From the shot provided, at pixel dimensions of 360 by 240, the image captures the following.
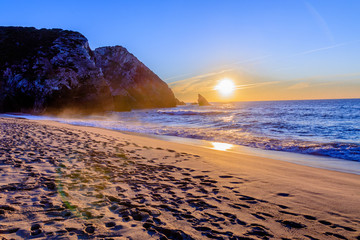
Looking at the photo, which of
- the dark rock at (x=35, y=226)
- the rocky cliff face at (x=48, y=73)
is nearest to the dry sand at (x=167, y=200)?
the dark rock at (x=35, y=226)

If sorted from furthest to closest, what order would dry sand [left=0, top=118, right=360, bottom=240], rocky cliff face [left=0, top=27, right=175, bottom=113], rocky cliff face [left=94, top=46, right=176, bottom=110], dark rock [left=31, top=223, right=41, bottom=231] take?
rocky cliff face [left=94, top=46, right=176, bottom=110]
rocky cliff face [left=0, top=27, right=175, bottom=113]
dry sand [left=0, top=118, right=360, bottom=240]
dark rock [left=31, top=223, right=41, bottom=231]

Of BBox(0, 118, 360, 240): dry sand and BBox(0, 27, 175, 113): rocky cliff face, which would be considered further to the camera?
BBox(0, 27, 175, 113): rocky cliff face

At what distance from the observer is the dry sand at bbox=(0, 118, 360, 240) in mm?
2650

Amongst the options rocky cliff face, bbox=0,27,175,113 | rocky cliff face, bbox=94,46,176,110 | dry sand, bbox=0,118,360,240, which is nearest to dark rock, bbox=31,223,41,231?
dry sand, bbox=0,118,360,240

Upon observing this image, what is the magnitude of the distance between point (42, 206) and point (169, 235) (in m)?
2.03

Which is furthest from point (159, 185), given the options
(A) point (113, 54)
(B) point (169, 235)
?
(A) point (113, 54)

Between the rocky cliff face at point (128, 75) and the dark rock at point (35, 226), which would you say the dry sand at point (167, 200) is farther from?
the rocky cliff face at point (128, 75)

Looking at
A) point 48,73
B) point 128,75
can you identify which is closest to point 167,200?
point 48,73

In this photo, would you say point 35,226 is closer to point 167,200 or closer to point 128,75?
point 167,200

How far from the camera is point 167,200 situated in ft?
11.9

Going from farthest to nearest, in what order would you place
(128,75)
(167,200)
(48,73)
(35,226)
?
(128,75), (48,73), (167,200), (35,226)

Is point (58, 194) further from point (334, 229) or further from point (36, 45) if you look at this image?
point (36, 45)

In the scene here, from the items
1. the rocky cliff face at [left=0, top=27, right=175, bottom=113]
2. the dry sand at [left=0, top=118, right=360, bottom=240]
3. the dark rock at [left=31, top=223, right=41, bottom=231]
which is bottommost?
the dry sand at [left=0, top=118, right=360, bottom=240]

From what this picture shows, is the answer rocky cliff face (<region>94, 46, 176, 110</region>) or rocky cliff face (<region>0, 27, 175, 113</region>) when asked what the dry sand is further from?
rocky cliff face (<region>94, 46, 176, 110</region>)
